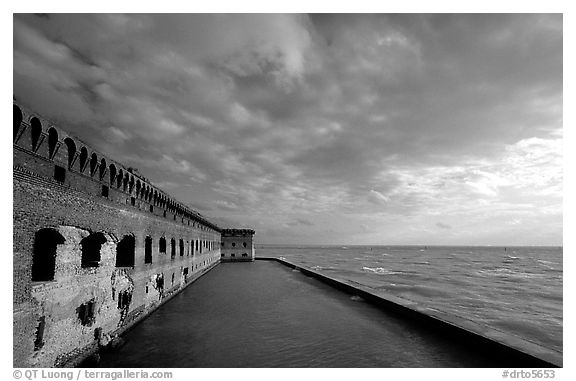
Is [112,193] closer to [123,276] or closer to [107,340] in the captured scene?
[123,276]

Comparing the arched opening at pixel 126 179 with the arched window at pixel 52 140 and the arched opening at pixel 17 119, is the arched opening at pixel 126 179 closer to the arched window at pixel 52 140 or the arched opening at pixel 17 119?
the arched window at pixel 52 140

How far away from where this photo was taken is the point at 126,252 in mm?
12648

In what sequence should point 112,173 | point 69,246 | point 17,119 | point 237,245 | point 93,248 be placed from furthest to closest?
point 237,245 → point 112,173 → point 93,248 → point 69,246 → point 17,119

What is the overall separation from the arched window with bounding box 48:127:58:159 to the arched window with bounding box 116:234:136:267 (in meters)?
5.97

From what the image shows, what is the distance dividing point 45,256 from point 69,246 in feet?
1.72

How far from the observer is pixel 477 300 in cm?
2603

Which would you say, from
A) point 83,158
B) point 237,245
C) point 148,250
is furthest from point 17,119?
point 237,245

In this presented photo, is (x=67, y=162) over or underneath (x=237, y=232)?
over

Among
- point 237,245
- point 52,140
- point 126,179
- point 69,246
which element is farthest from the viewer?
point 237,245

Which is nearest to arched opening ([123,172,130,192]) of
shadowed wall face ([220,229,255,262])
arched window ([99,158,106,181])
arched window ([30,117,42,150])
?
arched window ([99,158,106,181])

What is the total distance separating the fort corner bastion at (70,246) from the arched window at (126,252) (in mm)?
40

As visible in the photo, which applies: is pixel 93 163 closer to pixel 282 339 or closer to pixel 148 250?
pixel 148 250

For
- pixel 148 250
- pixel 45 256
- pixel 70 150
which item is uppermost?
pixel 70 150
